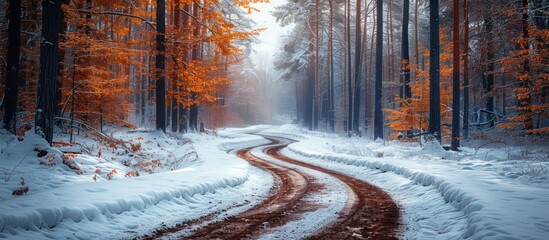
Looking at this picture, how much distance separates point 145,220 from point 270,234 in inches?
88.8

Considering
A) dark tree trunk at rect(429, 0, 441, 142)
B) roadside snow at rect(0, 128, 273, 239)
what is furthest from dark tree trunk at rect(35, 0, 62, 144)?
dark tree trunk at rect(429, 0, 441, 142)

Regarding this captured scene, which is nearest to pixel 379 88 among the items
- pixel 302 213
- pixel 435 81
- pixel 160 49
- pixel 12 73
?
pixel 435 81

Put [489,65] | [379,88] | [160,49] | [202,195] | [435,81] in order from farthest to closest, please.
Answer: [379,88] < [489,65] < [160,49] < [435,81] < [202,195]

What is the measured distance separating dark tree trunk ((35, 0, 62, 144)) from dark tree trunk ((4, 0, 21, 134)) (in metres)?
3.98

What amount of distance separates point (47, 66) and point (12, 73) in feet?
15.3

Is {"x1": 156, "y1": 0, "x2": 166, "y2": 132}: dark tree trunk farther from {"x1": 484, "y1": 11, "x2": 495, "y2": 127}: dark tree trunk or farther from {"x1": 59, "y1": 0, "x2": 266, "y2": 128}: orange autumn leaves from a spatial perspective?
{"x1": 484, "y1": 11, "x2": 495, "y2": 127}: dark tree trunk

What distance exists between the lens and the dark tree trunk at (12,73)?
12.1 m

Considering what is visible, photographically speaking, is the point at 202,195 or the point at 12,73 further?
the point at 12,73

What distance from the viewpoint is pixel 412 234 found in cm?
500

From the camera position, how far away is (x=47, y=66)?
9172 millimetres

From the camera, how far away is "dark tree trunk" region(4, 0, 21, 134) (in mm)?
12125

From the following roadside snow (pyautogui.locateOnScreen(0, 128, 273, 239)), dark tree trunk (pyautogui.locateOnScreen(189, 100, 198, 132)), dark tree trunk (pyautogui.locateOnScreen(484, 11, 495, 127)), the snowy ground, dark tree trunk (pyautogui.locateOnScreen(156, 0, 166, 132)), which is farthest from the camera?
dark tree trunk (pyautogui.locateOnScreen(189, 100, 198, 132))

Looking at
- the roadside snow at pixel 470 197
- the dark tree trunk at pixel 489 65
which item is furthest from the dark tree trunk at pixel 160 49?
the dark tree trunk at pixel 489 65

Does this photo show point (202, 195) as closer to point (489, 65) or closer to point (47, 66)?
point (47, 66)
